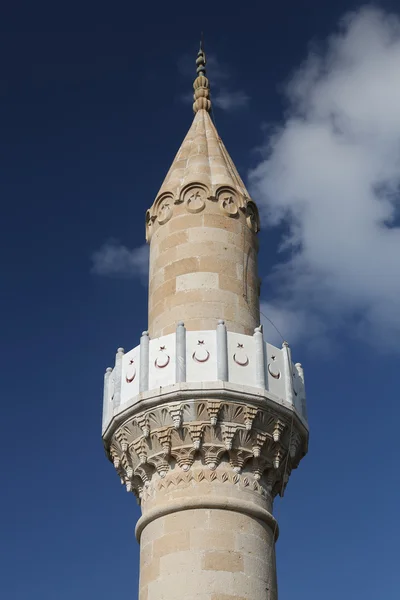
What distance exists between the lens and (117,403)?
13.2m

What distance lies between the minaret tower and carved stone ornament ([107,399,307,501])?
0.05ft

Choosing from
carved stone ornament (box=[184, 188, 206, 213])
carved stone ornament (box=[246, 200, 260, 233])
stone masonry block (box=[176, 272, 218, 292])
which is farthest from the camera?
carved stone ornament (box=[246, 200, 260, 233])

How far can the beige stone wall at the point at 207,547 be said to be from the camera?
452 inches

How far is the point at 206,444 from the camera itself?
40.7 ft

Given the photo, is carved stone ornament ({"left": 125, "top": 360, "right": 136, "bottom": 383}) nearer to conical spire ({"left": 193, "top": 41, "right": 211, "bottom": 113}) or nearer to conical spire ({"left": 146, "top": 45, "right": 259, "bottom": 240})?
conical spire ({"left": 146, "top": 45, "right": 259, "bottom": 240})

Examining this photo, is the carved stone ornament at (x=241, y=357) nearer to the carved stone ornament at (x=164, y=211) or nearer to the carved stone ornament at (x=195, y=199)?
the carved stone ornament at (x=195, y=199)

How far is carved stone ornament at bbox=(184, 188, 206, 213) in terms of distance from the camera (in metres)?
15.1

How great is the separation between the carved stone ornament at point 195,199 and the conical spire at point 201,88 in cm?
332

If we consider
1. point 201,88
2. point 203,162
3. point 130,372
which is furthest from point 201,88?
point 130,372

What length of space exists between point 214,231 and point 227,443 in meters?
3.94

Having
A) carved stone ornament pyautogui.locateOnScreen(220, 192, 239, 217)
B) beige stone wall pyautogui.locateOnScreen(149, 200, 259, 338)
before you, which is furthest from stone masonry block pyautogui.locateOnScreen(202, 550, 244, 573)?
carved stone ornament pyautogui.locateOnScreen(220, 192, 239, 217)

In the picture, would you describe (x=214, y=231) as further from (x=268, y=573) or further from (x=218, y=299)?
(x=268, y=573)

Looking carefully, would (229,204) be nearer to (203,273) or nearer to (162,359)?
(203,273)

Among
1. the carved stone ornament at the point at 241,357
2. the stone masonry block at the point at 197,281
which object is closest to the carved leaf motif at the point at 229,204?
the stone masonry block at the point at 197,281
